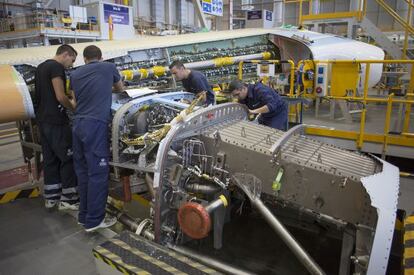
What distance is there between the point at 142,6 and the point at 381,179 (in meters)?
23.7

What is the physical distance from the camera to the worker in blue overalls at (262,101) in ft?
13.4

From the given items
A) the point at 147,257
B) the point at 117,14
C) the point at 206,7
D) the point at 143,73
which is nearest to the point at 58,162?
the point at 147,257

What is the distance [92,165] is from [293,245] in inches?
73.4

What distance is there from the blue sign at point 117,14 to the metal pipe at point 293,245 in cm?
746

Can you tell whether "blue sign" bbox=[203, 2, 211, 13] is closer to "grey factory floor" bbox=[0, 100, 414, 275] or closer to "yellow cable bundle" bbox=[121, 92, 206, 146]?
"grey factory floor" bbox=[0, 100, 414, 275]

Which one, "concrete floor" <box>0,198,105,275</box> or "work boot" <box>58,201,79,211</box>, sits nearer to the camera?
"concrete floor" <box>0,198,105,275</box>

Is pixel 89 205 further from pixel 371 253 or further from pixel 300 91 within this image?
pixel 300 91

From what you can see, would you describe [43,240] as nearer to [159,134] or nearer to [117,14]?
[159,134]

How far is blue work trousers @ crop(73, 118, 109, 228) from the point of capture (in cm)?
302

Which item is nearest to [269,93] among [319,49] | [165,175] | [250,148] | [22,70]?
[250,148]

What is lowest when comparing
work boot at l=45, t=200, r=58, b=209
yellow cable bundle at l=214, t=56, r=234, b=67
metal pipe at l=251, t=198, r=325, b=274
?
work boot at l=45, t=200, r=58, b=209

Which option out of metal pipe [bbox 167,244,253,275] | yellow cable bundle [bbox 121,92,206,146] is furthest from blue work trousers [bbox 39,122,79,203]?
metal pipe [bbox 167,244,253,275]

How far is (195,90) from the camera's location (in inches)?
172

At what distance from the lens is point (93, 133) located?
9.93 ft
